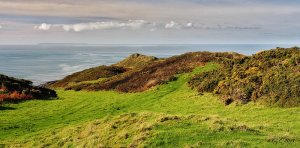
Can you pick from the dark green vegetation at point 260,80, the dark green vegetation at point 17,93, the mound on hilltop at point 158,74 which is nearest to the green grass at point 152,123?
the dark green vegetation at point 260,80

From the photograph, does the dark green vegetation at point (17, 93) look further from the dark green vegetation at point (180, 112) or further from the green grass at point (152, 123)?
the green grass at point (152, 123)

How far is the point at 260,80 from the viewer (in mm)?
36500

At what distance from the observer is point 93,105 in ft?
139

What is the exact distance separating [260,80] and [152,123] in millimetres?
15830

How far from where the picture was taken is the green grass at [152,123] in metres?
21.9

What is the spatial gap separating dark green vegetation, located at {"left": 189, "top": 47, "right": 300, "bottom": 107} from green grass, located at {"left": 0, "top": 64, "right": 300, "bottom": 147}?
1.33m

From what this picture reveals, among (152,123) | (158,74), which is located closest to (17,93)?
(158,74)

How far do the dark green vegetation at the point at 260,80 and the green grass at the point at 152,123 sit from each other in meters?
1.33

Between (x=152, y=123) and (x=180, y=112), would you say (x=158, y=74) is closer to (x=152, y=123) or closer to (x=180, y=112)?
(x=180, y=112)

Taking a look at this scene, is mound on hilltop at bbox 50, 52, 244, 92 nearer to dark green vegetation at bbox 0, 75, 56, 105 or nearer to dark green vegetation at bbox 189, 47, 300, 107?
dark green vegetation at bbox 189, 47, 300, 107

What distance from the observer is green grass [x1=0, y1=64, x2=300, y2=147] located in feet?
71.8

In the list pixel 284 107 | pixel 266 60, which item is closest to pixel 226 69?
pixel 266 60

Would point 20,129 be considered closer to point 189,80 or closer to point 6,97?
point 6,97

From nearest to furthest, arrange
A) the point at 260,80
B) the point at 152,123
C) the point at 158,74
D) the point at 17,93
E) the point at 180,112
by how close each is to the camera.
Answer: the point at 152,123
the point at 180,112
the point at 260,80
the point at 17,93
the point at 158,74
